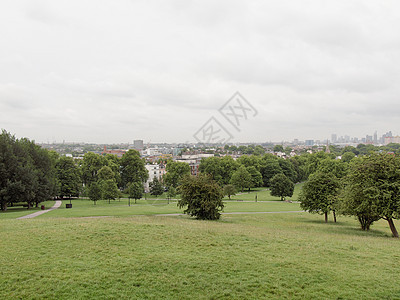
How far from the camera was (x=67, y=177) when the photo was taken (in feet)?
175

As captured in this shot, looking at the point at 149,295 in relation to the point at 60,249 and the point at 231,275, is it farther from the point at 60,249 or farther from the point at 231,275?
the point at 60,249

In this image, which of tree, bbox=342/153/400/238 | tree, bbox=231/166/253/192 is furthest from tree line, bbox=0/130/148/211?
tree, bbox=342/153/400/238

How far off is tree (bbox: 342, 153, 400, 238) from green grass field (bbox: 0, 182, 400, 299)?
4950mm

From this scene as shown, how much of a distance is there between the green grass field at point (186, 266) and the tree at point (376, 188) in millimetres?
4950

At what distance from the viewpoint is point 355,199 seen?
22.1m

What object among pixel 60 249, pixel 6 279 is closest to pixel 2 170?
pixel 60 249

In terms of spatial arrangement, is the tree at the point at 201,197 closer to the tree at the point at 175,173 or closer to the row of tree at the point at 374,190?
the row of tree at the point at 374,190

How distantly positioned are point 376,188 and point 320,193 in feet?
28.2

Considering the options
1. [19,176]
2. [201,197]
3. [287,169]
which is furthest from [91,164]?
[287,169]

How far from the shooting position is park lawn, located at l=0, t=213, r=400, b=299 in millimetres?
9461

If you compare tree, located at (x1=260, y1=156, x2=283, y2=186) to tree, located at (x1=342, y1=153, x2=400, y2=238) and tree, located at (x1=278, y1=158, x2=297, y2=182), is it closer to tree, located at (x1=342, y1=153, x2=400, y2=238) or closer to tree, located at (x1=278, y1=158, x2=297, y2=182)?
tree, located at (x1=278, y1=158, x2=297, y2=182)

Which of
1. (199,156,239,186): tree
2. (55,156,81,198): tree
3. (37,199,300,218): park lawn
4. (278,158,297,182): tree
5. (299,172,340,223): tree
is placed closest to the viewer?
(299,172,340,223): tree

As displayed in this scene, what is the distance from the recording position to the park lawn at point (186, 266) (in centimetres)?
946

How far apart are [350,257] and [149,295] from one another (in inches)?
376
